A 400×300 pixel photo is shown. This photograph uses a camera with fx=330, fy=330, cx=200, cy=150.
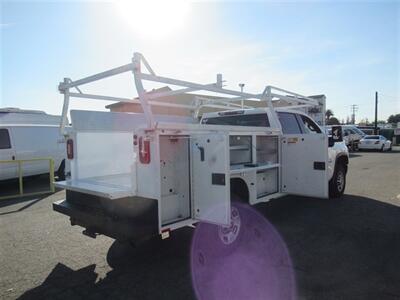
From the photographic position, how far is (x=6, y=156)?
34.6 feet

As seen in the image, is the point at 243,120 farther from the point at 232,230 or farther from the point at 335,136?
the point at 232,230

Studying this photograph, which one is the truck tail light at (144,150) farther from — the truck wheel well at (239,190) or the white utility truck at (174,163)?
the truck wheel well at (239,190)

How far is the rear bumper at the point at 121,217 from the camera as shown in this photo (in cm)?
357

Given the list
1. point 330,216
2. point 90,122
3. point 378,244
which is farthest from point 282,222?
point 90,122

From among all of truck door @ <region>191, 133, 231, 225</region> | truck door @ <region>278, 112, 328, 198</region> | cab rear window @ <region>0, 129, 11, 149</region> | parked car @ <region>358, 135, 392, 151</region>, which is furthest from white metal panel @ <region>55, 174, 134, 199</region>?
parked car @ <region>358, 135, 392, 151</region>

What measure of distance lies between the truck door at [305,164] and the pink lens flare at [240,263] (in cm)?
111

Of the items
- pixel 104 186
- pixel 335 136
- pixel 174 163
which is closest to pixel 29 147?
pixel 104 186

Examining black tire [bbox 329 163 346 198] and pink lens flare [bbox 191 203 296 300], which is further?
black tire [bbox 329 163 346 198]

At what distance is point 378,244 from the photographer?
16.1 ft

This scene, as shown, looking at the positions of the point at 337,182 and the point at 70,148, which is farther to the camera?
the point at 337,182

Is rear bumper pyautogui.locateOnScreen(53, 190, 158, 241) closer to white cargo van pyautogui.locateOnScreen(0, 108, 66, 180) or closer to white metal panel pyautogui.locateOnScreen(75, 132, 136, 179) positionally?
white metal panel pyautogui.locateOnScreen(75, 132, 136, 179)

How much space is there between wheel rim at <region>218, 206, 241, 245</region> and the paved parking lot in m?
0.61

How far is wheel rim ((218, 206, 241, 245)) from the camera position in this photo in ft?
14.4

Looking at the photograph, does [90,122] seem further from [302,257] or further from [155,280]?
[302,257]
